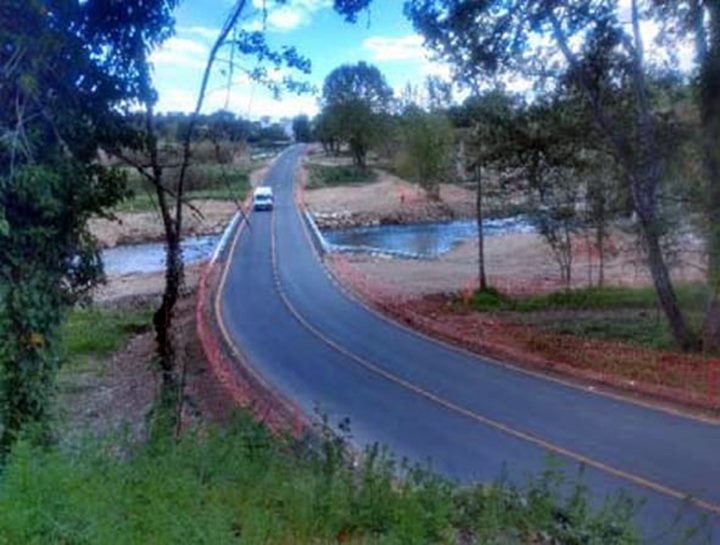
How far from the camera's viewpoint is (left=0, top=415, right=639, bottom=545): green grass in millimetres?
5668

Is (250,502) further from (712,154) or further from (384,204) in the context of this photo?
(384,204)

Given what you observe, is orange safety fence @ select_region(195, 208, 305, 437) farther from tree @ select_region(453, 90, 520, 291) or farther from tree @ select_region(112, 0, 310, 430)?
tree @ select_region(453, 90, 520, 291)

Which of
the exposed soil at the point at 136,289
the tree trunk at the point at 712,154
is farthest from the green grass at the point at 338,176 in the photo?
the tree trunk at the point at 712,154

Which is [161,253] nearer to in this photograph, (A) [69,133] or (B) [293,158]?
(A) [69,133]

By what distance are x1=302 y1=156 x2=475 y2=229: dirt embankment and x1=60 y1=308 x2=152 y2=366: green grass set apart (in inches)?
1748

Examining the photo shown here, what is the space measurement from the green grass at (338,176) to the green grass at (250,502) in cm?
9882

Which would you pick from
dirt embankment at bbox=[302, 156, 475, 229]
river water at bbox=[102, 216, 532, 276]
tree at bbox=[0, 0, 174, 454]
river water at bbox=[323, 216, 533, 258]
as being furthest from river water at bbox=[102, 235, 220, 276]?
tree at bbox=[0, 0, 174, 454]

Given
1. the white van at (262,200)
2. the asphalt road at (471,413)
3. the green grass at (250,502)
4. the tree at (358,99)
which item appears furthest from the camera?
the tree at (358,99)

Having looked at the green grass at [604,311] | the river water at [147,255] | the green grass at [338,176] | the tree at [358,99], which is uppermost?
the tree at [358,99]

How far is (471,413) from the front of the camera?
57.3 ft

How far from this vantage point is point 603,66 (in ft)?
77.5

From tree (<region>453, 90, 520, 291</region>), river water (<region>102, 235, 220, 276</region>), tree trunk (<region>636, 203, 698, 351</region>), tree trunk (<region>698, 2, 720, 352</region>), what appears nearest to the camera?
tree trunk (<region>698, 2, 720, 352</region>)

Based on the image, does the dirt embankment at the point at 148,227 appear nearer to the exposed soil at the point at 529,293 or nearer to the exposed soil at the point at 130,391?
the exposed soil at the point at 529,293

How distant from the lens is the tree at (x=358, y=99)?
337ft
